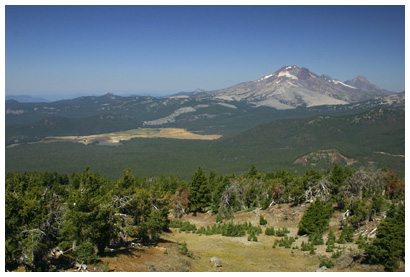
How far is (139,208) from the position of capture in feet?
111

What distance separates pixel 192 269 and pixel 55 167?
432 feet

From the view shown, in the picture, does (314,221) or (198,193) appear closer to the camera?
(314,221)

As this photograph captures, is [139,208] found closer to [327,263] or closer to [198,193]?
[327,263]

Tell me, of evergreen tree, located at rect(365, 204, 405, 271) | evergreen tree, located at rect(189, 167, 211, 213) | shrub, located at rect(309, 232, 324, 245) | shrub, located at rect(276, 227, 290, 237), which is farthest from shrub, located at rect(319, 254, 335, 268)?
evergreen tree, located at rect(189, 167, 211, 213)

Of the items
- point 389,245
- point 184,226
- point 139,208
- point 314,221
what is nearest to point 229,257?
point 139,208

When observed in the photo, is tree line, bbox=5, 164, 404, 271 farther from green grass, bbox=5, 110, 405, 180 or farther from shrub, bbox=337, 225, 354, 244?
green grass, bbox=5, 110, 405, 180

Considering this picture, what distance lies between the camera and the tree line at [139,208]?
23203 millimetres

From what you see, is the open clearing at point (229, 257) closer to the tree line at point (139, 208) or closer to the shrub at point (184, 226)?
the tree line at point (139, 208)

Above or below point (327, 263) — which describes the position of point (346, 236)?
below

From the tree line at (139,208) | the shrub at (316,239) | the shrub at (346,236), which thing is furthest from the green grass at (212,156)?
the shrub at (346,236)

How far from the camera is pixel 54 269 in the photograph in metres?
21.9

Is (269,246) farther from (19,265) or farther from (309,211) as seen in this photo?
(19,265)

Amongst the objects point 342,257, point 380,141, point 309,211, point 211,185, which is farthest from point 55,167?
point 380,141

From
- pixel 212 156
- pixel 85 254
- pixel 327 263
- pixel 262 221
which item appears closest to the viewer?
pixel 85 254
